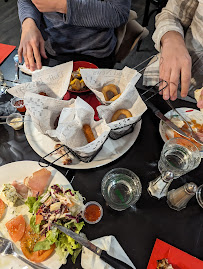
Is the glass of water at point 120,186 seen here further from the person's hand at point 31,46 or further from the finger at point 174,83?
the person's hand at point 31,46

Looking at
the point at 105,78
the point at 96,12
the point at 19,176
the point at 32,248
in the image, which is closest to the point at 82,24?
the point at 96,12

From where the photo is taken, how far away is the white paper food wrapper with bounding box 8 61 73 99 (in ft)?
4.01

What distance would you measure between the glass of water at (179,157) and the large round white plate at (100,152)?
7.7 inches

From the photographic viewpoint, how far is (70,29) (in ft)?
5.41

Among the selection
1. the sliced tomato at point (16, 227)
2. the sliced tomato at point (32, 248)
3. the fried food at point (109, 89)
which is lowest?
the sliced tomato at point (32, 248)

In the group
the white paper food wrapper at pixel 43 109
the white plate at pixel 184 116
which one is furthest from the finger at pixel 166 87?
the white paper food wrapper at pixel 43 109

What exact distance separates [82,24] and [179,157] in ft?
3.58

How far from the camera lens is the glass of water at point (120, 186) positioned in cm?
106

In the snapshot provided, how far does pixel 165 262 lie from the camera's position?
0.91 meters

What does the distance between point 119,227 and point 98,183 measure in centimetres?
23

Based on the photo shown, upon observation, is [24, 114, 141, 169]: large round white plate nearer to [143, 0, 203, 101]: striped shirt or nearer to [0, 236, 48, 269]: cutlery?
[0, 236, 48, 269]: cutlery

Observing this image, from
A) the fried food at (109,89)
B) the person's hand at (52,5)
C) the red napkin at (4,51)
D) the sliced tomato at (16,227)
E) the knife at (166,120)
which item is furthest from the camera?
the red napkin at (4,51)

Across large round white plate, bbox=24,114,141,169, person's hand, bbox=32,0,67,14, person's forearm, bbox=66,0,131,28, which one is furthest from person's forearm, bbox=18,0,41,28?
large round white plate, bbox=24,114,141,169

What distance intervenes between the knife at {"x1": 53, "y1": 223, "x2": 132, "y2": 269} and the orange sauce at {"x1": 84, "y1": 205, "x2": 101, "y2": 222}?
125 millimetres
